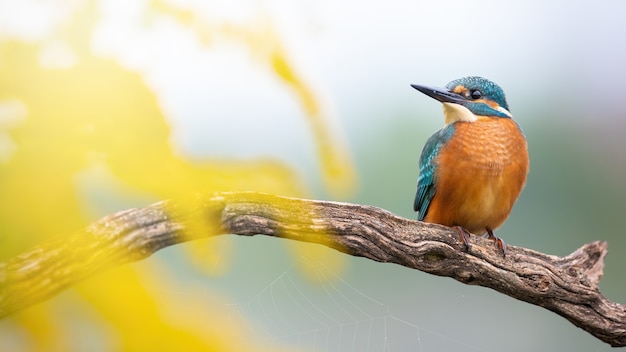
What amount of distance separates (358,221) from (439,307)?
2.24ft

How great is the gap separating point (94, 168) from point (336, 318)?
1.27 m

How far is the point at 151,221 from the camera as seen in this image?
0.72 m

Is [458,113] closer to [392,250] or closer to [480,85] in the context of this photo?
[480,85]

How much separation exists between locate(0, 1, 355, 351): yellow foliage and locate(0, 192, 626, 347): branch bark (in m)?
0.08

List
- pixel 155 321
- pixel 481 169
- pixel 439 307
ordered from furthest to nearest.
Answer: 1. pixel 439 307
2. pixel 481 169
3. pixel 155 321

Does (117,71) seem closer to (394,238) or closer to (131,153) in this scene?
(131,153)

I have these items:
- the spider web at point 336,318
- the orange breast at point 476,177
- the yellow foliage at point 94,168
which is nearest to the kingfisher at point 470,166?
the orange breast at point 476,177

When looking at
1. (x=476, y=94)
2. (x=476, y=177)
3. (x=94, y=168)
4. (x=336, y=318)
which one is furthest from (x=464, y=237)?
(x=94, y=168)

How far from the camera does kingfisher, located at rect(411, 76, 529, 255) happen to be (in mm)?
1562

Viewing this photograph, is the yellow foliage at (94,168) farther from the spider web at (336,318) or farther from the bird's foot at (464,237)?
the bird's foot at (464,237)

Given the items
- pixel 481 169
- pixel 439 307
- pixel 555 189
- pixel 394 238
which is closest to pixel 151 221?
pixel 394 238

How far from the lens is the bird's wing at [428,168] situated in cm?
161

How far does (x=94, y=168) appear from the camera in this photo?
28 centimetres

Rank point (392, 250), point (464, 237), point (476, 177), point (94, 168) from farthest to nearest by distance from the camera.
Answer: point (476, 177) → point (464, 237) → point (392, 250) → point (94, 168)
